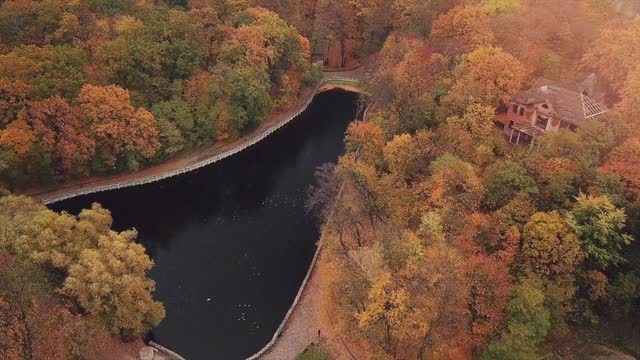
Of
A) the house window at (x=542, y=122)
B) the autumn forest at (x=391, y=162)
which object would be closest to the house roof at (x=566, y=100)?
the autumn forest at (x=391, y=162)

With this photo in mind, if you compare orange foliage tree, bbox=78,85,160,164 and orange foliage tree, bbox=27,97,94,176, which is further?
orange foliage tree, bbox=78,85,160,164

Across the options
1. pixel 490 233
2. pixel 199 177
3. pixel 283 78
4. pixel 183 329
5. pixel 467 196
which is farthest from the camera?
pixel 283 78

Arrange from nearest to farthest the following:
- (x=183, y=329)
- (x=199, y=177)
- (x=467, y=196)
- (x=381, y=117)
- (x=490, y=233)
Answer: (x=490, y=233) < (x=467, y=196) < (x=183, y=329) < (x=381, y=117) < (x=199, y=177)

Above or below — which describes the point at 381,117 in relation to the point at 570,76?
below

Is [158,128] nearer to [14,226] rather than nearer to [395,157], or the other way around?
[14,226]

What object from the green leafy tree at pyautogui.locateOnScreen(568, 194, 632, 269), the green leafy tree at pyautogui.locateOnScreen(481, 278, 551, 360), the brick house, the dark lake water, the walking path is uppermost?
the brick house

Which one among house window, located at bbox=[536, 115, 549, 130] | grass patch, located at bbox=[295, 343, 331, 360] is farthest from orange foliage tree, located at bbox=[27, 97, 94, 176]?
house window, located at bbox=[536, 115, 549, 130]

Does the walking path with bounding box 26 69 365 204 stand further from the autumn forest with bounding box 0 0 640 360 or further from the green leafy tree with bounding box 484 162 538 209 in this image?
the green leafy tree with bounding box 484 162 538 209

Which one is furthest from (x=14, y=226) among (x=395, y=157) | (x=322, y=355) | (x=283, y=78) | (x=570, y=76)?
(x=570, y=76)

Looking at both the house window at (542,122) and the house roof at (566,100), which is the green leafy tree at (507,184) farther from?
the house window at (542,122)
